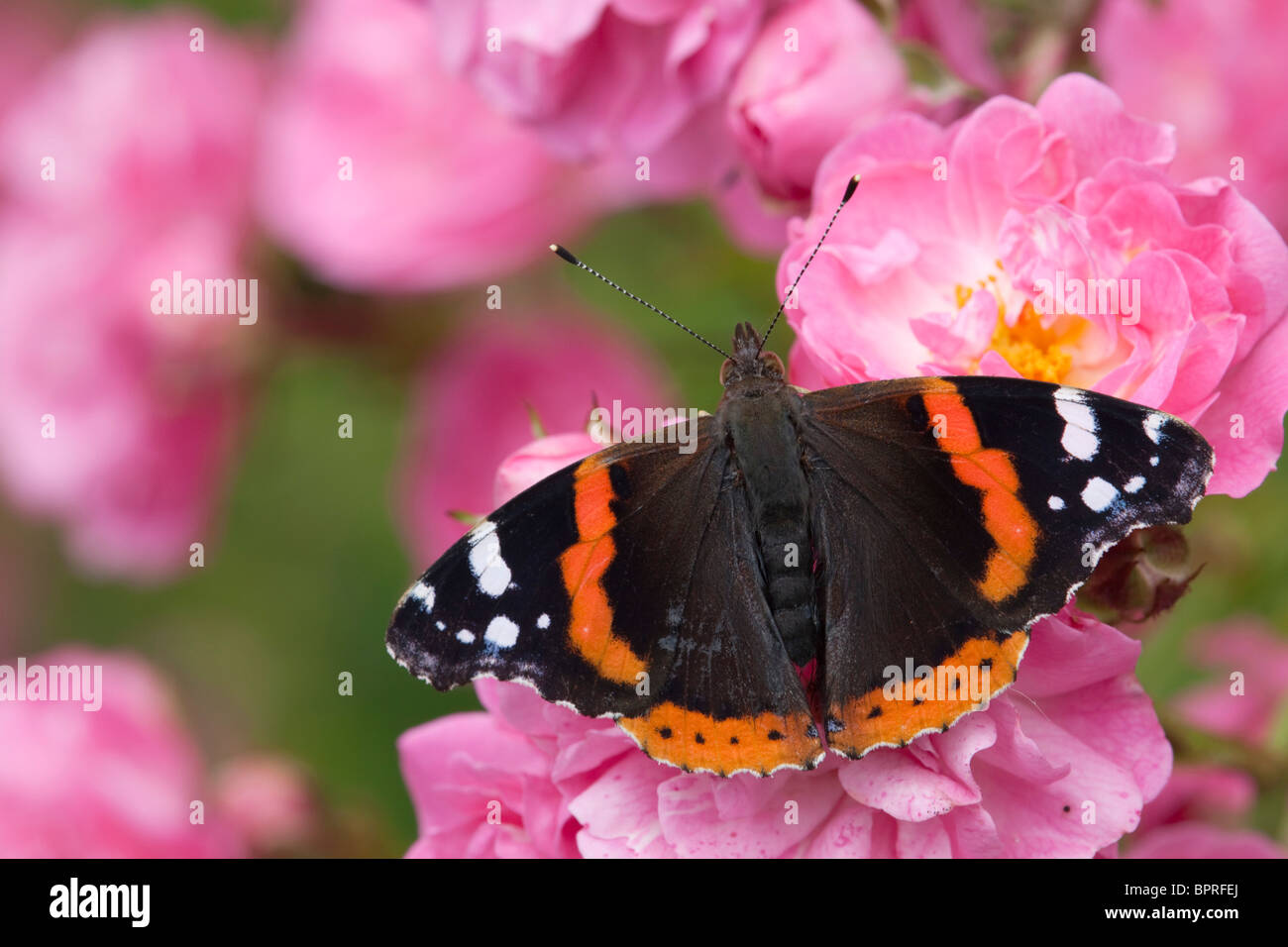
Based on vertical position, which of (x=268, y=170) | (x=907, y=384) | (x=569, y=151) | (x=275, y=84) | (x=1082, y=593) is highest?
(x=275, y=84)

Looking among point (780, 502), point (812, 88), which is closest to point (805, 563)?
point (780, 502)

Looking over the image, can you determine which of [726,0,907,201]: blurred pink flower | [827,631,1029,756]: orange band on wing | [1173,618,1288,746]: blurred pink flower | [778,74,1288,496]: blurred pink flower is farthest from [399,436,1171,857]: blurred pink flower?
[1173,618,1288,746]: blurred pink flower

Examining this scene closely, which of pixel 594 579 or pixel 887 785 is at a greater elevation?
pixel 594 579

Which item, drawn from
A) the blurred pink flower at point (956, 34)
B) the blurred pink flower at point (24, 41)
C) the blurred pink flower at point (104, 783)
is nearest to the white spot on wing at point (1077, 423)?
the blurred pink flower at point (956, 34)

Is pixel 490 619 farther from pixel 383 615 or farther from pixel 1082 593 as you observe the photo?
pixel 383 615

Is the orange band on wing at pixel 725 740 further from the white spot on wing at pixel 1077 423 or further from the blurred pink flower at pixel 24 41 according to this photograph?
the blurred pink flower at pixel 24 41

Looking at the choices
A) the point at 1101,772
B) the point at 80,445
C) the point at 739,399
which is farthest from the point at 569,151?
the point at 80,445

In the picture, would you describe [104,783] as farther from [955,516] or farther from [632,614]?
[955,516]
